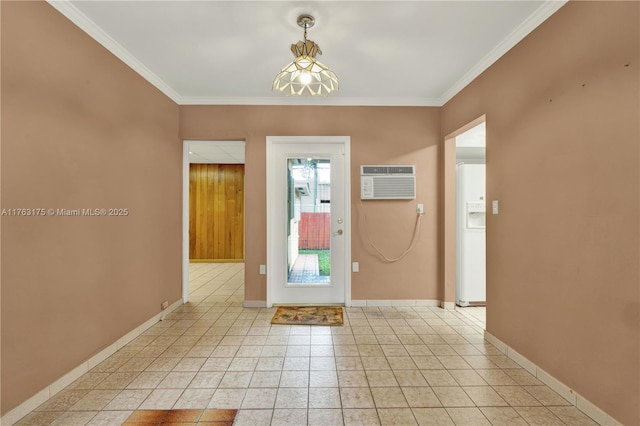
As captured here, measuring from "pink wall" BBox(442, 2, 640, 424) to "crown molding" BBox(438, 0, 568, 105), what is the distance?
0.06 metres

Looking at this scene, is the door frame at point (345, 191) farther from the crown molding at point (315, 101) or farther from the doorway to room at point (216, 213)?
the doorway to room at point (216, 213)

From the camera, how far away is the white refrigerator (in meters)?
3.65

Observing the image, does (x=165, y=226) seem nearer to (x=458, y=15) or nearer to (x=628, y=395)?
(x=458, y=15)

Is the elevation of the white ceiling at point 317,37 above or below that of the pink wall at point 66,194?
above

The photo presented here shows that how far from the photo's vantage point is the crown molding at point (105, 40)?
1957mm

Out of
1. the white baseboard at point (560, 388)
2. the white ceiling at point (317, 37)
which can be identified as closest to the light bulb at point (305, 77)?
the white ceiling at point (317, 37)

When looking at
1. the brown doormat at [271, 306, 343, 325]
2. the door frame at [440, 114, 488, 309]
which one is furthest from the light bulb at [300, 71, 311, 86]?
the brown doormat at [271, 306, 343, 325]

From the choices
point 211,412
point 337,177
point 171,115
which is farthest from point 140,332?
point 337,177

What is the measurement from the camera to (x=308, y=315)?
3322mm

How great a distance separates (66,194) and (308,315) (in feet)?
8.13

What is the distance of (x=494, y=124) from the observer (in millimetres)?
2588

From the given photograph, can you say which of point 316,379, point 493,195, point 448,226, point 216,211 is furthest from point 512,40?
point 216,211

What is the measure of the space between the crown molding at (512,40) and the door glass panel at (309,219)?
5.68 feet

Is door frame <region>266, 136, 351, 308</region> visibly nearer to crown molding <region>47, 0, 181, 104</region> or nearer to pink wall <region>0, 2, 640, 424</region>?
pink wall <region>0, 2, 640, 424</region>
